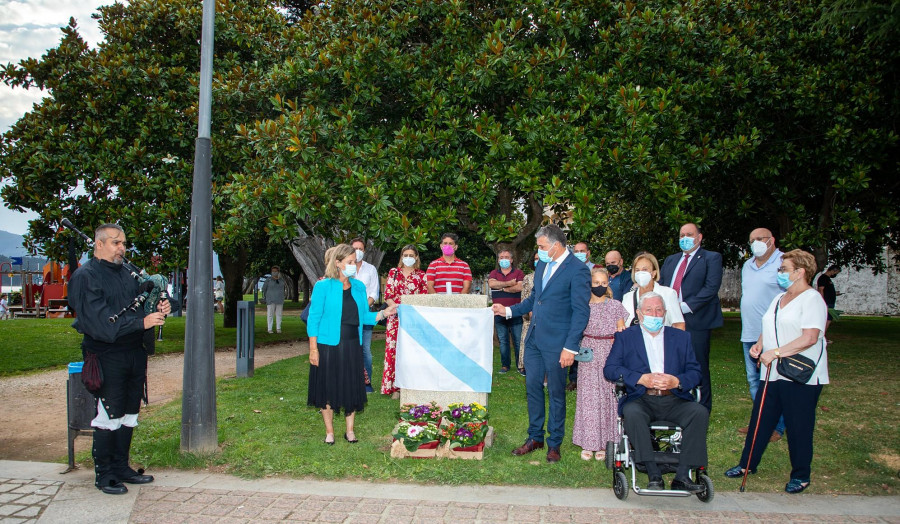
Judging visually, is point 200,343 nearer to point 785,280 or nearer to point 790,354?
point 790,354

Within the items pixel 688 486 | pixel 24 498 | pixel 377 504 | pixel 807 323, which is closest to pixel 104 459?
pixel 24 498

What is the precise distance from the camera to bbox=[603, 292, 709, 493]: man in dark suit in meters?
5.26

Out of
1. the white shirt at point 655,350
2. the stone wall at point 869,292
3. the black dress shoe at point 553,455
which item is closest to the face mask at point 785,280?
the white shirt at point 655,350

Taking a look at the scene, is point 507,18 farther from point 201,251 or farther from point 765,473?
point 765,473

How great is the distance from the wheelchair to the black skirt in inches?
103

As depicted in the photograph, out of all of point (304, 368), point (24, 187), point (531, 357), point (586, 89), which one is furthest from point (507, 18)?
point (24, 187)

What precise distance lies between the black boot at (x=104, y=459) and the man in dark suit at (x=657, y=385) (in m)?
4.16

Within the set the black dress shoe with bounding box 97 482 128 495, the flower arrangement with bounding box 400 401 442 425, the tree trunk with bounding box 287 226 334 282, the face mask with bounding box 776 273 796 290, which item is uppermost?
the tree trunk with bounding box 287 226 334 282

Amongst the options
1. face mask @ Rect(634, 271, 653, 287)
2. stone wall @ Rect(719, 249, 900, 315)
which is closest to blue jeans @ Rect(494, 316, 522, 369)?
face mask @ Rect(634, 271, 653, 287)

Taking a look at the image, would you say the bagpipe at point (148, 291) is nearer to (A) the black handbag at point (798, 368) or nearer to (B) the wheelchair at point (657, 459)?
(B) the wheelchair at point (657, 459)

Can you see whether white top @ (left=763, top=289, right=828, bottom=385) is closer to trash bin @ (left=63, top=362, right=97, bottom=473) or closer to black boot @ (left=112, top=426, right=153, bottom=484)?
black boot @ (left=112, top=426, right=153, bottom=484)

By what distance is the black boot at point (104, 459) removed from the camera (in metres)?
5.52

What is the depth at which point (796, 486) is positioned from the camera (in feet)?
18.0

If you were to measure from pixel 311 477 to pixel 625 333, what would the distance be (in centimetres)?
298
